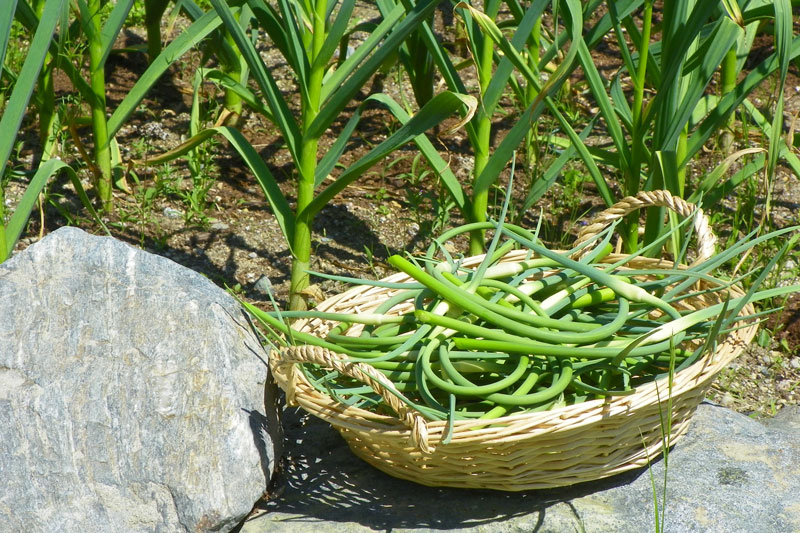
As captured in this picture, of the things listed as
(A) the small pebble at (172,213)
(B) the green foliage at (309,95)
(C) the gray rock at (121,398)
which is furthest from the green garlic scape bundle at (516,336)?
(A) the small pebble at (172,213)

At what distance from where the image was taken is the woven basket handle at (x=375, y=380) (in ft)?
3.78

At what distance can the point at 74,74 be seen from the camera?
1.94 meters

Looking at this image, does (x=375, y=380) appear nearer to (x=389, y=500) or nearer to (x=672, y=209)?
(x=389, y=500)

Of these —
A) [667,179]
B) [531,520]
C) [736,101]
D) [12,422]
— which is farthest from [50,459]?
[736,101]

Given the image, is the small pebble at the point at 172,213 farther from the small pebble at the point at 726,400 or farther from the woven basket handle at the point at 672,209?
the small pebble at the point at 726,400

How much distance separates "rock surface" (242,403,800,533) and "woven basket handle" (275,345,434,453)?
0.22 metres

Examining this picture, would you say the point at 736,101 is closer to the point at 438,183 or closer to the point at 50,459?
the point at 438,183

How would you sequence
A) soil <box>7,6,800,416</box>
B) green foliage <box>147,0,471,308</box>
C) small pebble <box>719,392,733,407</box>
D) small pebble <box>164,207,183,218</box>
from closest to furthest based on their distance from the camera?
1. green foliage <box>147,0,471,308</box>
2. small pebble <box>719,392,733,407</box>
3. soil <box>7,6,800,416</box>
4. small pebble <box>164,207,183,218</box>

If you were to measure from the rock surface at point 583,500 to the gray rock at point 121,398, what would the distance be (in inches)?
3.7

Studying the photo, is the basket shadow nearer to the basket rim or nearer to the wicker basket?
the wicker basket

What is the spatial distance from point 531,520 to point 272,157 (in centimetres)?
142

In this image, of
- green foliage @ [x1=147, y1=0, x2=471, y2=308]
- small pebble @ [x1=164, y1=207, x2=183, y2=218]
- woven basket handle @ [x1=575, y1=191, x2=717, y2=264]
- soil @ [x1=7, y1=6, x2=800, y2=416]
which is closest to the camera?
woven basket handle @ [x1=575, y1=191, x2=717, y2=264]

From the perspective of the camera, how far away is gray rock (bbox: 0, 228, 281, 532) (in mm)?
1271

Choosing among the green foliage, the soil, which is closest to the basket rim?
the green foliage
